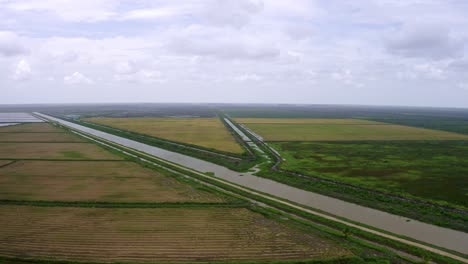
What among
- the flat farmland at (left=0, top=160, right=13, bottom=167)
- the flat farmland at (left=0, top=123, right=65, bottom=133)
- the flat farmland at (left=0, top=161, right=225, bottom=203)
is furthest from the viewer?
the flat farmland at (left=0, top=123, right=65, bottom=133)

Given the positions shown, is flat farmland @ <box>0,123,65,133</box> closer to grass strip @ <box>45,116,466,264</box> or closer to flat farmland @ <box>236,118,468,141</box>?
flat farmland @ <box>236,118,468,141</box>

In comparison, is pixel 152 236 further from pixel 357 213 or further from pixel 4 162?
pixel 4 162

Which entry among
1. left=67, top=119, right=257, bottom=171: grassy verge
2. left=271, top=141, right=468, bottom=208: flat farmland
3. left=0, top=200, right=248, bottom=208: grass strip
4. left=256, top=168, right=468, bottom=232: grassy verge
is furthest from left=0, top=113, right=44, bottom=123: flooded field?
left=256, top=168, right=468, bottom=232: grassy verge

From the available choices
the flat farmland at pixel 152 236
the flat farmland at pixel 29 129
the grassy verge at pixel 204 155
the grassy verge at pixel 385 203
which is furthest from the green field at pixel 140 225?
the flat farmland at pixel 29 129

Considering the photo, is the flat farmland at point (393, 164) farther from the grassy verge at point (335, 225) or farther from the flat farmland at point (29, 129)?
the flat farmland at point (29, 129)

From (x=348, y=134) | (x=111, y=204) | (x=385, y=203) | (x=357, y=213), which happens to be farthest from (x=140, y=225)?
(x=348, y=134)

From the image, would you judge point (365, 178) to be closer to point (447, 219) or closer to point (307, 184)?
point (307, 184)

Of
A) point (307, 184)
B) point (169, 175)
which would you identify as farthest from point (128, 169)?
point (307, 184)
